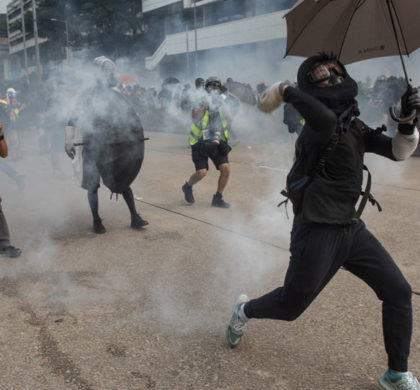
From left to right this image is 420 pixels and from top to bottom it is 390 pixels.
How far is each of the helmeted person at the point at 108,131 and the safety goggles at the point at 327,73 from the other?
9.07 feet

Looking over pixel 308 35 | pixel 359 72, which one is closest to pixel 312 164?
pixel 308 35

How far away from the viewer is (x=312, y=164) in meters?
2.24

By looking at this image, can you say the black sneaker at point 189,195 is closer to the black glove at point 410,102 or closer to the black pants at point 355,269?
the black pants at point 355,269

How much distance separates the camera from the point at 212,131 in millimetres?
5996

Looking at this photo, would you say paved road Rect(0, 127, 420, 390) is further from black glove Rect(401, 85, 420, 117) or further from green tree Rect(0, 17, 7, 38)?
green tree Rect(0, 17, 7, 38)

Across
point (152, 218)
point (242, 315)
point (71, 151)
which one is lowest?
point (152, 218)

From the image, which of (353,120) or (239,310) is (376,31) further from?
(239,310)

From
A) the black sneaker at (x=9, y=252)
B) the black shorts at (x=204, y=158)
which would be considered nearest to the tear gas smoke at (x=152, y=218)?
the black sneaker at (x=9, y=252)

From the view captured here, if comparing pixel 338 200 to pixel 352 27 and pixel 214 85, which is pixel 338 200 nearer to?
pixel 352 27

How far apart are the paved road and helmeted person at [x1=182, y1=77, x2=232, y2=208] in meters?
0.55

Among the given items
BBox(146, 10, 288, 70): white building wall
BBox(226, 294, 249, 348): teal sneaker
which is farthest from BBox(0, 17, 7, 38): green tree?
BBox(226, 294, 249, 348): teal sneaker

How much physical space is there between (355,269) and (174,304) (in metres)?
1.43

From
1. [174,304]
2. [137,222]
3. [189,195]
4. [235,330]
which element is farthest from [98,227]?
[235,330]

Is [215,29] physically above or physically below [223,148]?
above
